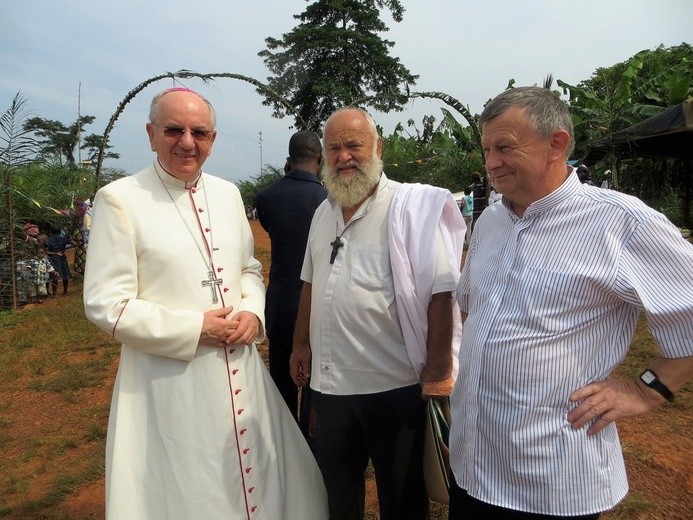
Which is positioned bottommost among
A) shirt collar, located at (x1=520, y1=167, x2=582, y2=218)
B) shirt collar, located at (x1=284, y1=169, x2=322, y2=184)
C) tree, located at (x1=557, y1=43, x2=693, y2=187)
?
shirt collar, located at (x1=520, y1=167, x2=582, y2=218)

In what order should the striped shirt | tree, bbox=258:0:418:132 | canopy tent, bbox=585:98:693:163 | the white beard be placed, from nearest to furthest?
the striped shirt, the white beard, canopy tent, bbox=585:98:693:163, tree, bbox=258:0:418:132

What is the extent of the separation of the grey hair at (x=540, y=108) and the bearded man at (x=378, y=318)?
0.71 m

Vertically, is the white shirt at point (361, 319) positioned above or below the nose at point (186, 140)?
below

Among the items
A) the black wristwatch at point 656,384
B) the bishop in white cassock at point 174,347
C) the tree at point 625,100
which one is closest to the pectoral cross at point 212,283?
the bishop in white cassock at point 174,347

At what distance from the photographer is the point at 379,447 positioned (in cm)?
229

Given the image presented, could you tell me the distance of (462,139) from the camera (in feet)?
72.1

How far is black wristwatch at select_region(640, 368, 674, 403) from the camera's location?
1.53m

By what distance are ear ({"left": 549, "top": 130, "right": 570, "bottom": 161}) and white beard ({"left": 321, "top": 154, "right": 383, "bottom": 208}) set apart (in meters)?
0.90

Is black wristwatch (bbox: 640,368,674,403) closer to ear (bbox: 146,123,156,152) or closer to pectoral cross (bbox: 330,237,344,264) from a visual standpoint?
pectoral cross (bbox: 330,237,344,264)

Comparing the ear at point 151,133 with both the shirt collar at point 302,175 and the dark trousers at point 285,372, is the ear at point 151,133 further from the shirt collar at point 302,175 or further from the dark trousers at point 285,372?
the dark trousers at point 285,372

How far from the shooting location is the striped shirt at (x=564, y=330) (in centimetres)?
145

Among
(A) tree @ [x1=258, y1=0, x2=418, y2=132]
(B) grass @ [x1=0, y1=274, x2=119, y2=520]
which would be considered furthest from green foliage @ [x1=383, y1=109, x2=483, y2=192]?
(B) grass @ [x1=0, y1=274, x2=119, y2=520]

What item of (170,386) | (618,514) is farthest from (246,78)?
(618,514)

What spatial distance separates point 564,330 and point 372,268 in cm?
90
